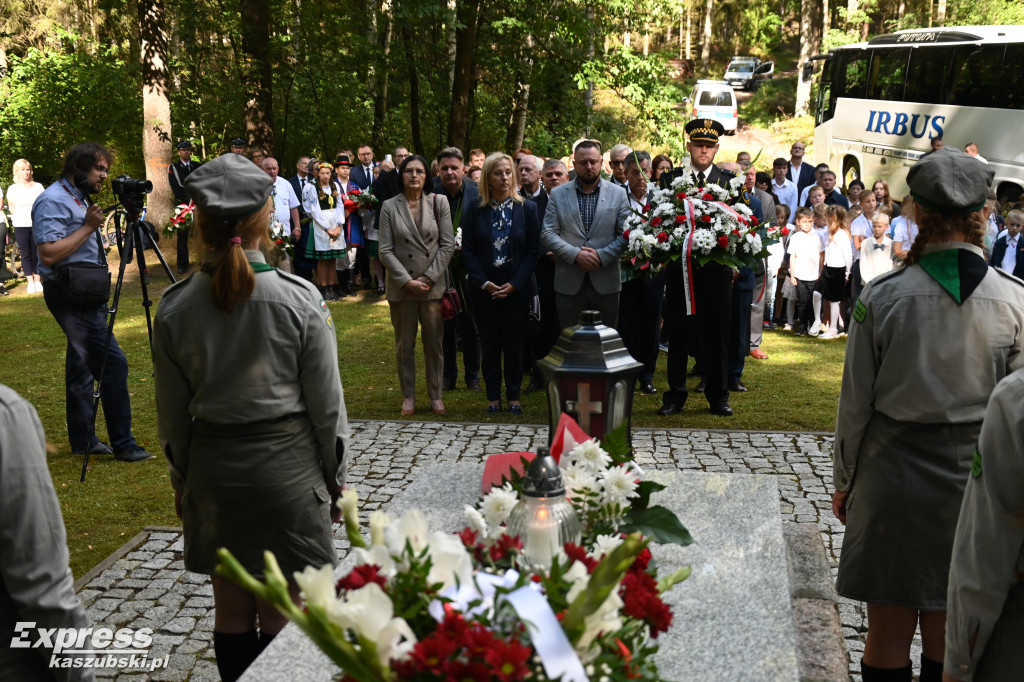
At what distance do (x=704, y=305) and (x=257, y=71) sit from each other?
1080 centimetres

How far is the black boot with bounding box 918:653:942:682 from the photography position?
3557 millimetres

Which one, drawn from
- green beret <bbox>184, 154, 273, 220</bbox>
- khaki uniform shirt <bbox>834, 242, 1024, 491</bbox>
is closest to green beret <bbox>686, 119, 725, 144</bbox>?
khaki uniform shirt <bbox>834, 242, 1024, 491</bbox>

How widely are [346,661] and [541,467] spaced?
862mm

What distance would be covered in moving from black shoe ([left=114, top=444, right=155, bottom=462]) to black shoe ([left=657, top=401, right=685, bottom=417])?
4.32 meters

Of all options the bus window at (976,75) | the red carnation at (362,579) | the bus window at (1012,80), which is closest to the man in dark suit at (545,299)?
the red carnation at (362,579)

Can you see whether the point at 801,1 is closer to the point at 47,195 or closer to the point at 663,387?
the point at 663,387

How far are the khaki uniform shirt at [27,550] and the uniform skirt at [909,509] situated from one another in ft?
8.56

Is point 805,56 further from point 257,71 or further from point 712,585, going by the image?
point 712,585

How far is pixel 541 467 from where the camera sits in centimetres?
240

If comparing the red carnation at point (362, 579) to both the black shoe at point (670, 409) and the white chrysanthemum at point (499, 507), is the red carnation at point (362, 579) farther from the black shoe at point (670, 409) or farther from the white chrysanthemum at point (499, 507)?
the black shoe at point (670, 409)

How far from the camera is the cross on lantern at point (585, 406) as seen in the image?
3.92 meters

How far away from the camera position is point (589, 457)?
2.77 metres

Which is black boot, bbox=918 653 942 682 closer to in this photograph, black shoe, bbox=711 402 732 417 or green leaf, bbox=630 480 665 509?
green leaf, bbox=630 480 665 509

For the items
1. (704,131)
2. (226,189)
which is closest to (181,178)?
(704,131)
